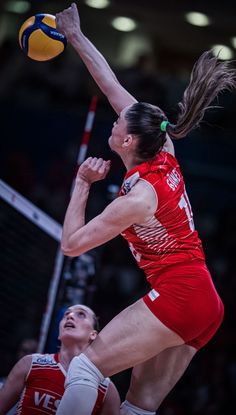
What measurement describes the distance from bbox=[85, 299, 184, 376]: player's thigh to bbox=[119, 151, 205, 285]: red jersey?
32cm

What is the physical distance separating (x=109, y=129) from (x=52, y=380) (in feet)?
22.7

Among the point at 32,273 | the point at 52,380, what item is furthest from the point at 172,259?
the point at 32,273

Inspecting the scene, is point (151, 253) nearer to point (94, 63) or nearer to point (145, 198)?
point (145, 198)

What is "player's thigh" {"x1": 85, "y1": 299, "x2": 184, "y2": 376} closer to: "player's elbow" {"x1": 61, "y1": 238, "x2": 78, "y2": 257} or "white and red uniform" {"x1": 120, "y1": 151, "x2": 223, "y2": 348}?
"white and red uniform" {"x1": 120, "y1": 151, "x2": 223, "y2": 348}

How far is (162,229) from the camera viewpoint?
436cm

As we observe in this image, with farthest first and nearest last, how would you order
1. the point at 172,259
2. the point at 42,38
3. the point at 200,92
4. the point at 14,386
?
the point at 14,386, the point at 42,38, the point at 200,92, the point at 172,259

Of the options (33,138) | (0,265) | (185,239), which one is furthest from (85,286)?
(33,138)

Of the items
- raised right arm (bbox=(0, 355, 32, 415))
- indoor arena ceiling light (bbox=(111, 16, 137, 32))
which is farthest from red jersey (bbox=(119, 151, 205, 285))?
indoor arena ceiling light (bbox=(111, 16, 137, 32))

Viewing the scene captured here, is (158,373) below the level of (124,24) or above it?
above

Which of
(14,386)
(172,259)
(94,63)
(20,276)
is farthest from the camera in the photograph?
(20,276)

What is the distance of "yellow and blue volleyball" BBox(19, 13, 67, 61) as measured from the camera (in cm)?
526

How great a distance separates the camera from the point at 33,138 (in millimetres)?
13062

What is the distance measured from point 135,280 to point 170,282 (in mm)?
7483

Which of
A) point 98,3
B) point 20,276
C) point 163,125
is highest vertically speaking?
point 163,125
